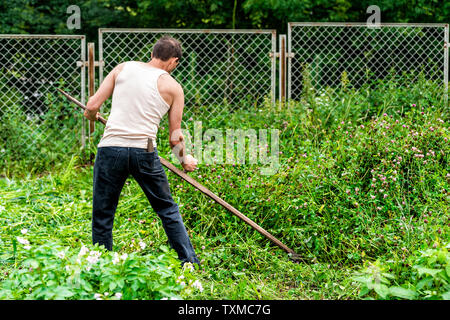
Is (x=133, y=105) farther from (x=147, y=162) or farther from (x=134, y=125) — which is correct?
(x=147, y=162)

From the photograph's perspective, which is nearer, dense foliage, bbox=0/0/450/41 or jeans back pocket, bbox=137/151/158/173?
jeans back pocket, bbox=137/151/158/173

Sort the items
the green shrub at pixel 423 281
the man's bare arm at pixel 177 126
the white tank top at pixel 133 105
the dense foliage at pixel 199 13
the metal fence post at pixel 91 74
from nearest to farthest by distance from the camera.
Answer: the green shrub at pixel 423 281 < the white tank top at pixel 133 105 < the man's bare arm at pixel 177 126 < the metal fence post at pixel 91 74 < the dense foliage at pixel 199 13

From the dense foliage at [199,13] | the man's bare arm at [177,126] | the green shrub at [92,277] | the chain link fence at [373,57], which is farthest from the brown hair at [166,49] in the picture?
the dense foliage at [199,13]

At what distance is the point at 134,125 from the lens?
3012mm

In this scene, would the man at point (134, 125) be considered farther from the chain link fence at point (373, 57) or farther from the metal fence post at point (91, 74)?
the chain link fence at point (373, 57)

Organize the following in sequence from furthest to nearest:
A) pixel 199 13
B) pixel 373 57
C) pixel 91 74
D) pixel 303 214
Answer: pixel 199 13
pixel 373 57
pixel 91 74
pixel 303 214

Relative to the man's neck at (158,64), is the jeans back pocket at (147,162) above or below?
below

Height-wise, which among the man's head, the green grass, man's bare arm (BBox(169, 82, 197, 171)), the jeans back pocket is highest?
the man's head

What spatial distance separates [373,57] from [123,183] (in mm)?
4447

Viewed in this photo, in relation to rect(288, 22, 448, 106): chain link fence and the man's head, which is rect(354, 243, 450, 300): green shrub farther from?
rect(288, 22, 448, 106): chain link fence

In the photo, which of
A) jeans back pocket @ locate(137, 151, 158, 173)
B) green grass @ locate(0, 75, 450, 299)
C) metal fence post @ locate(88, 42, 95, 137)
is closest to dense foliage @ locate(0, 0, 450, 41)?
metal fence post @ locate(88, 42, 95, 137)

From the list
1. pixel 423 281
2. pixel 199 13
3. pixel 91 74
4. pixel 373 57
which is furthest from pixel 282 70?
pixel 423 281

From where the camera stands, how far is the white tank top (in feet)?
9.80

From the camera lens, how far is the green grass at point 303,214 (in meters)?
3.20
